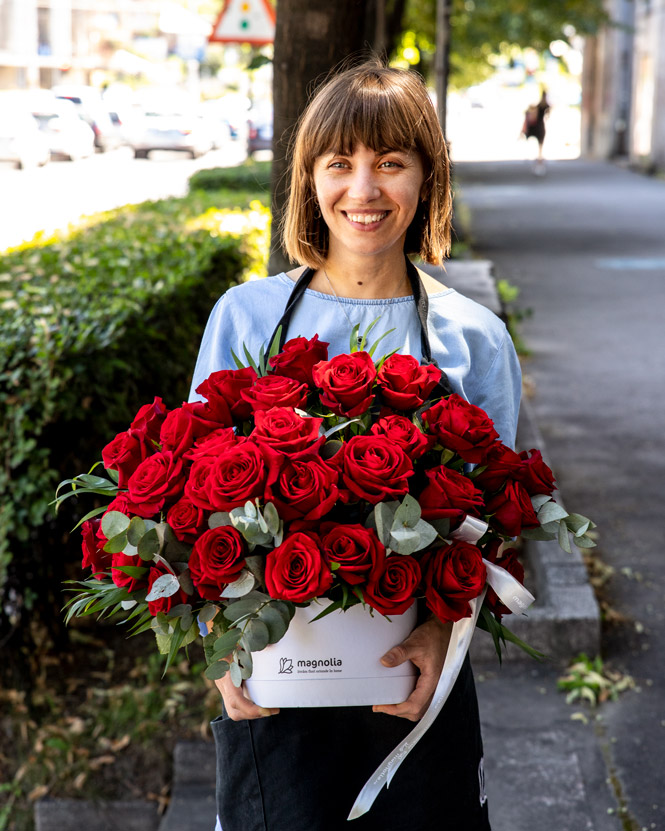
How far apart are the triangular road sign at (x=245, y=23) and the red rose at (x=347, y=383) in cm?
672

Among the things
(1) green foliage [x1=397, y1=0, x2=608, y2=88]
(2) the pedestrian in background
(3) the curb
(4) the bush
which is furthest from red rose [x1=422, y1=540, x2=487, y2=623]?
(2) the pedestrian in background

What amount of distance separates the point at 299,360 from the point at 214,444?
240 millimetres

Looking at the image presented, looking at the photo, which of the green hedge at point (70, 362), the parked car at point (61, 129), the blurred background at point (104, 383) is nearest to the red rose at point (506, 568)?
the blurred background at point (104, 383)

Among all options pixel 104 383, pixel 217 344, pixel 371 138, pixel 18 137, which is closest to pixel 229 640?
pixel 217 344

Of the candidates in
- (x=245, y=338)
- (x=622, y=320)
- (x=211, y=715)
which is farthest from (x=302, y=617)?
(x=622, y=320)

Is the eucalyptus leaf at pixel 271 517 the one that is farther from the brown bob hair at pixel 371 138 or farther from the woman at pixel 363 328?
the brown bob hair at pixel 371 138

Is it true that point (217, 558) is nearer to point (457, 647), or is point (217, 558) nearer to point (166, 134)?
point (457, 647)

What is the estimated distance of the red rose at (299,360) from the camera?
5.97 ft

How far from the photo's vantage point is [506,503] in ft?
5.70

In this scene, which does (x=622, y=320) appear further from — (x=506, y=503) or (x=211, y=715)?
(x=506, y=503)

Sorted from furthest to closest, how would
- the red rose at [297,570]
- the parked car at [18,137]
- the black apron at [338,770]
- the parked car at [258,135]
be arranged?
the parked car at [258,135] → the parked car at [18,137] → the black apron at [338,770] → the red rose at [297,570]

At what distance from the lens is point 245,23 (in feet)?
26.3

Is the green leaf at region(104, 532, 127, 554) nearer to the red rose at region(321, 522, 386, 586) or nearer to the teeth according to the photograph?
the red rose at region(321, 522, 386, 586)

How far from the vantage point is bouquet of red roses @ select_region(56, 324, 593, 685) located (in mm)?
1593
